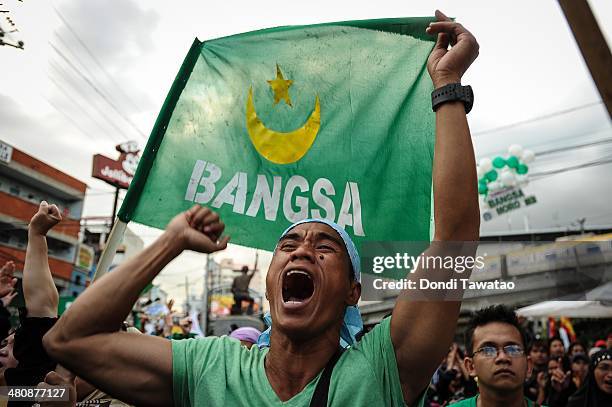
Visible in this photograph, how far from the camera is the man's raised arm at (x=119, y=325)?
167 centimetres

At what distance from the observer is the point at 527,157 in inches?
687

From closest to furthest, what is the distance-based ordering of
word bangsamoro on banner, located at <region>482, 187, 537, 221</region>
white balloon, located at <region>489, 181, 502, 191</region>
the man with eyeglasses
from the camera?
the man with eyeglasses → white balloon, located at <region>489, 181, 502, 191</region> → word bangsamoro on banner, located at <region>482, 187, 537, 221</region>

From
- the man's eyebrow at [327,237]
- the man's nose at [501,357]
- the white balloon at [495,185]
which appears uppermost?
the white balloon at [495,185]

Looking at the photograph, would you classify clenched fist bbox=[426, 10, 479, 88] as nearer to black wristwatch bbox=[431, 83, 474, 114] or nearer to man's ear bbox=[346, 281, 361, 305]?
black wristwatch bbox=[431, 83, 474, 114]

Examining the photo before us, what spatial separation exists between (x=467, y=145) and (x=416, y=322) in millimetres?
579

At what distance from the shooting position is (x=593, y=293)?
2.61 metres

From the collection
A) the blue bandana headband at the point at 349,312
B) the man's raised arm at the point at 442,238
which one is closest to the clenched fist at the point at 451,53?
the man's raised arm at the point at 442,238

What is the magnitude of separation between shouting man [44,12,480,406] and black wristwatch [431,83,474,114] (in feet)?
0.04

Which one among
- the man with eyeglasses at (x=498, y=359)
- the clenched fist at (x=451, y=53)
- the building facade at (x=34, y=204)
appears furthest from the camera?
the building facade at (x=34, y=204)

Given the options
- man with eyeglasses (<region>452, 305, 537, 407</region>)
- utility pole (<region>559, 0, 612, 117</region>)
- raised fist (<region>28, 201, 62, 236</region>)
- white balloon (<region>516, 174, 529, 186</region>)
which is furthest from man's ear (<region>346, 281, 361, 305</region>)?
white balloon (<region>516, 174, 529, 186</region>)

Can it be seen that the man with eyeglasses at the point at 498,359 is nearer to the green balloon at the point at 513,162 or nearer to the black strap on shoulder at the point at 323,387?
the black strap on shoulder at the point at 323,387

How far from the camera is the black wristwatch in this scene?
68.7 inches

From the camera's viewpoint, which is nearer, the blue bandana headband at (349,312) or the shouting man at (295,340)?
the shouting man at (295,340)

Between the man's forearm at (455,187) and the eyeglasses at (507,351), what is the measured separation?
155 cm
